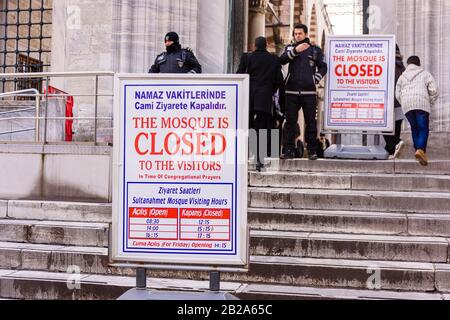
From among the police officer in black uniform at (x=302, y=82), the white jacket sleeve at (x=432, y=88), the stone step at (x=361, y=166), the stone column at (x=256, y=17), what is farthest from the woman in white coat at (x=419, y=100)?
the stone column at (x=256, y=17)

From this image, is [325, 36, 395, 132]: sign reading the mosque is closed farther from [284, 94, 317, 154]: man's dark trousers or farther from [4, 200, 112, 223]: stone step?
[4, 200, 112, 223]: stone step

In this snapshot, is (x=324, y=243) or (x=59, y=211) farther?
(x=59, y=211)

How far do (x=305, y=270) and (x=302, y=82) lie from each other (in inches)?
165

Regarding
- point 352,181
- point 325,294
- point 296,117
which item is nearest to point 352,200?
point 352,181

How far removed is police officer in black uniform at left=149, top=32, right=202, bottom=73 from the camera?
28.8 feet

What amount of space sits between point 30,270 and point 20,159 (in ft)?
8.17

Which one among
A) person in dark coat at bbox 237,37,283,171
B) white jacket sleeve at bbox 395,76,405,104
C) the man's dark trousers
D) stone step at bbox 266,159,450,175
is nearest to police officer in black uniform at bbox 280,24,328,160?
the man's dark trousers

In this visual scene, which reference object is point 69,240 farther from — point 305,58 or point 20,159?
point 305,58

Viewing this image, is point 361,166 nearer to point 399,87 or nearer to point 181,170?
point 399,87

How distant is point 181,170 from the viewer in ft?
15.5

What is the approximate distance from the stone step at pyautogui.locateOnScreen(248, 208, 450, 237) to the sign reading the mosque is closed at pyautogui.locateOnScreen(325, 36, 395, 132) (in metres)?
3.13

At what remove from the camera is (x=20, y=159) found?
8.89m

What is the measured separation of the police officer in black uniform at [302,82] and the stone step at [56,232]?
3591 mm

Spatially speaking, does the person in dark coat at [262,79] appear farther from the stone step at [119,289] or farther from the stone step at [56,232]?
the stone step at [119,289]
